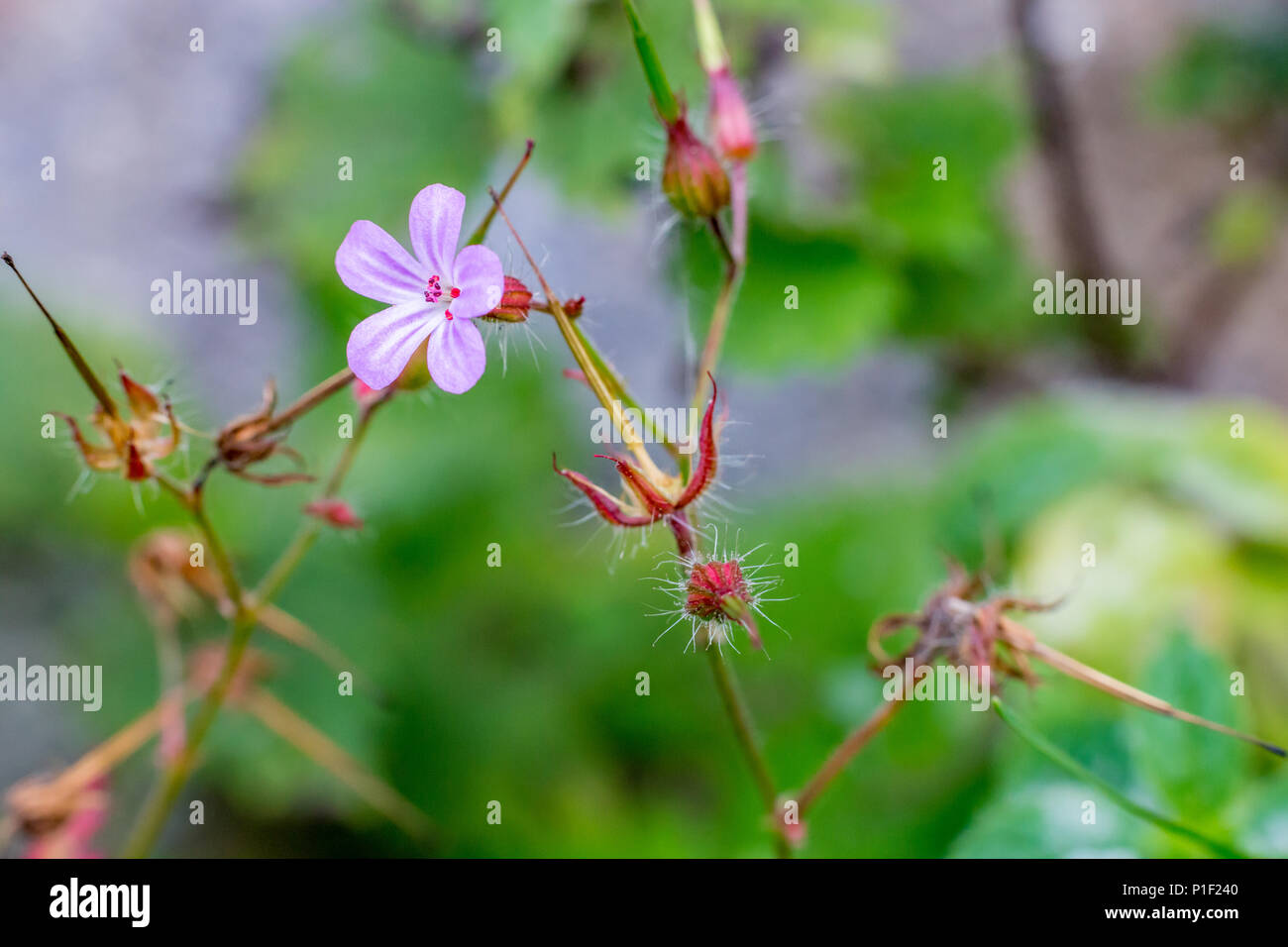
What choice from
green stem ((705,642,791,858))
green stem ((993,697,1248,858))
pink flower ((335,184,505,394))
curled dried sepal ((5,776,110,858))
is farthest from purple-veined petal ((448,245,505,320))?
curled dried sepal ((5,776,110,858))

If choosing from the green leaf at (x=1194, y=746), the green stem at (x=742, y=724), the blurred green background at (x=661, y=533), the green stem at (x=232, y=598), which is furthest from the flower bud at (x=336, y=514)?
the green leaf at (x=1194, y=746)

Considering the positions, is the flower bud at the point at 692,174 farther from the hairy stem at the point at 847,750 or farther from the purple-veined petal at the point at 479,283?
the hairy stem at the point at 847,750

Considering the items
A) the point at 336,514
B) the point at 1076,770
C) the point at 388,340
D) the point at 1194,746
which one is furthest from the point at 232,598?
the point at 1194,746

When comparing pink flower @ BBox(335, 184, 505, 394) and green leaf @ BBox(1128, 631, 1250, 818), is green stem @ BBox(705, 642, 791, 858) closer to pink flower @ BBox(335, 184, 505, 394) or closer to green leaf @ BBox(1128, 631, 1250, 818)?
pink flower @ BBox(335, 184, 505, 394)

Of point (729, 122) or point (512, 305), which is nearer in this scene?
point (512, 305)

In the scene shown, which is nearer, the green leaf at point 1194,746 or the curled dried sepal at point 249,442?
the curled dried sepal at point 249,442

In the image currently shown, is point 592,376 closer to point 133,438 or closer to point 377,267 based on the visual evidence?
point 377,267
